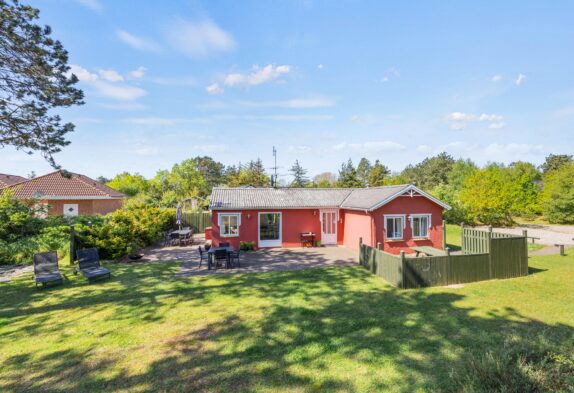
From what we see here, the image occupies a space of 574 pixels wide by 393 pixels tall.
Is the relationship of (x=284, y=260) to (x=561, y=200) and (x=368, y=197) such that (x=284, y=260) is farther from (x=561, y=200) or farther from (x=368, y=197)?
(x=561, y=200)

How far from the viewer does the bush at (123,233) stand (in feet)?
47.9

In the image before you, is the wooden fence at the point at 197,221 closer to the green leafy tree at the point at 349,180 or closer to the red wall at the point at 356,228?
the red wall at the point at 356,228

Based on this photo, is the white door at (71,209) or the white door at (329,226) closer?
the white door at (329,226)

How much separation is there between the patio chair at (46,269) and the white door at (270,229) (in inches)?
422

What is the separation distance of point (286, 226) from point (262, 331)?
40.8 ft

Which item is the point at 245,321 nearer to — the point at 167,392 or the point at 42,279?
the point at 167,392

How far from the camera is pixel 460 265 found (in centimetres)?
1076

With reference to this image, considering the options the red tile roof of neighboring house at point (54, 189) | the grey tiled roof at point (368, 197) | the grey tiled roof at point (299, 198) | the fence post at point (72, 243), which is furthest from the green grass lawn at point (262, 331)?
the red tile roof of neighboring house at point (54, 189)

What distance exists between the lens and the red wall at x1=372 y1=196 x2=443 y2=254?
16.7 meters

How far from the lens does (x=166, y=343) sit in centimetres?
628

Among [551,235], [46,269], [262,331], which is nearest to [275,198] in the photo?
[46,269]

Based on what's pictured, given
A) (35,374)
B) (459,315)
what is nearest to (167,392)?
(35,374)

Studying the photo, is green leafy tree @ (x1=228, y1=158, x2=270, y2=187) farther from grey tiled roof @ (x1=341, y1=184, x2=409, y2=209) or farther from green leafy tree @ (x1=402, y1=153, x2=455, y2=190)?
green leafy tree @ (x1=402, y1=153, x2=455, y2=190)

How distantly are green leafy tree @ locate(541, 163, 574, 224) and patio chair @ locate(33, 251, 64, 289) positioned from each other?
155ft
